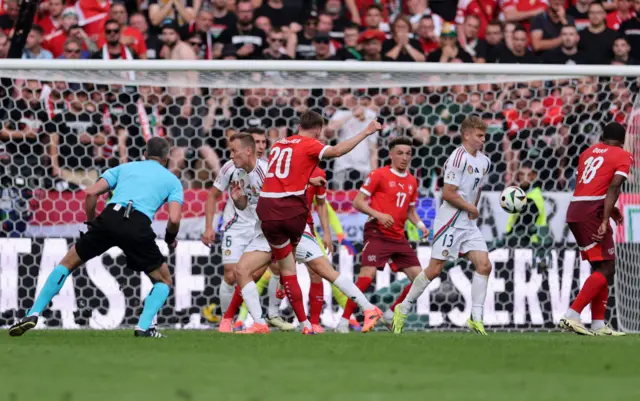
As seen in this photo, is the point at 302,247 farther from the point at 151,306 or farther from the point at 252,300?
the point at 151,306

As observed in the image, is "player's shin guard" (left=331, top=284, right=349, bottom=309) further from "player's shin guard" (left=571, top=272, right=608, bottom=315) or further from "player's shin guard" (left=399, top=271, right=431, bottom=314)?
"player's shin guard" (left=571, top=272, right=608, bottom=315)

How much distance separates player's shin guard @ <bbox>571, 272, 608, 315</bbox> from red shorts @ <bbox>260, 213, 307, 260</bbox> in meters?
2.88

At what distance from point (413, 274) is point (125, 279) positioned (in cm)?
316

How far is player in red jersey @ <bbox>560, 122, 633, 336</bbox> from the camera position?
1145 cm

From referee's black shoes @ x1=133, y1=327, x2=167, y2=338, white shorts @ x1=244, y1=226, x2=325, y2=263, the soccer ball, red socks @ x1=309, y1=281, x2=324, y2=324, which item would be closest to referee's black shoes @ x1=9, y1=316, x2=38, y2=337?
referee's black shoes @ x1=133, y1=327, x2=167, y2=338

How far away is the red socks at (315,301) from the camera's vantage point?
482 inches

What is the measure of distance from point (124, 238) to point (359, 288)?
136 inches

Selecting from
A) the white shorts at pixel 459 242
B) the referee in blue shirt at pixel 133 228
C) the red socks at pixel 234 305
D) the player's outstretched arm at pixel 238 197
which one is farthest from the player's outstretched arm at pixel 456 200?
the referee in blue shirt at pixel 133 228

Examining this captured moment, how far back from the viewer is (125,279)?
13.4 meters

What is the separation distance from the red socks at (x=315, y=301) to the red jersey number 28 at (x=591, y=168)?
2.82 meters

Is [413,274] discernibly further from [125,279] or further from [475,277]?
Answer: [125,279]

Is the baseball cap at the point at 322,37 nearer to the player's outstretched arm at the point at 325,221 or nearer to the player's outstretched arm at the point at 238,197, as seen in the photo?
the player's outstretched arm at the point at 325,221

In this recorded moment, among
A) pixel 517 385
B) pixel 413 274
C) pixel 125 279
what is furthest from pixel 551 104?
pixel 517 385

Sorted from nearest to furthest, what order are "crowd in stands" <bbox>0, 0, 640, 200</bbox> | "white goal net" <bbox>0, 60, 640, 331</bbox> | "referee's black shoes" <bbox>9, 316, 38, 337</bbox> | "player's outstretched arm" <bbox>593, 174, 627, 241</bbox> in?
"referee's black shoes" <bbox>9, 316, 38, 337</bbox>, "player's outstretched arm" <bbox>593, 174, 627, 241</bbox>, "white goal net" <bbox>0, 60, 640, 331</bbox>, "crowd in stands" <bbox>0, 0, 640, 200</bbox>
